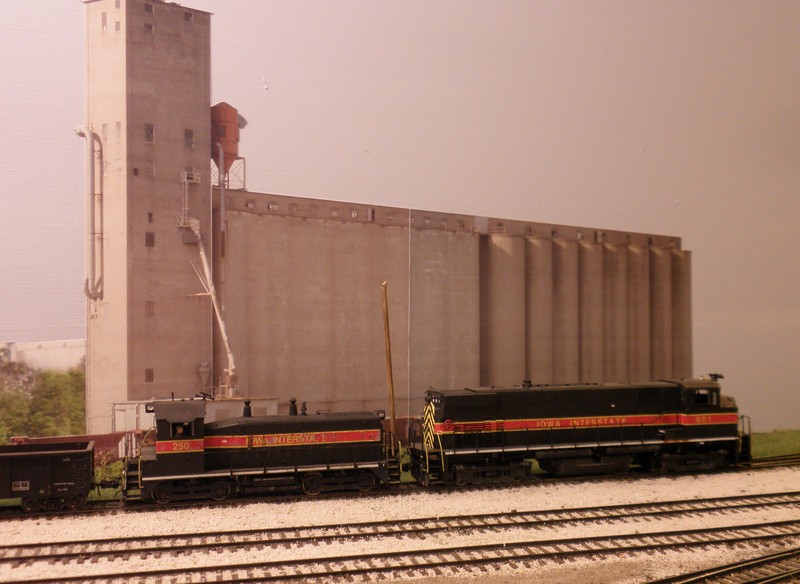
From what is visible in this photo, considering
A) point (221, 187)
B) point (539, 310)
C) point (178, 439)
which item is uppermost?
point (221, 187)

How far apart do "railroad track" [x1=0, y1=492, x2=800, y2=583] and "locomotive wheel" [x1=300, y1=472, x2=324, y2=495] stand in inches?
101

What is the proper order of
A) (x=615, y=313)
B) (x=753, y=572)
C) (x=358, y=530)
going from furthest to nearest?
1. (x=615, y=313)
2. (x=358, y=530)
3. (x=753, y=572)

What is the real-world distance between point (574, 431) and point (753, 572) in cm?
661

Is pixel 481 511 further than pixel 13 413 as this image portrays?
No

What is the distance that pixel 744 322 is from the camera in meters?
28.9

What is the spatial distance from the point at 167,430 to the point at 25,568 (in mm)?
3956

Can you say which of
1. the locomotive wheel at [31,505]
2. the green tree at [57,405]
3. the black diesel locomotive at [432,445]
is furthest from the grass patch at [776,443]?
the green tree at [57,405]

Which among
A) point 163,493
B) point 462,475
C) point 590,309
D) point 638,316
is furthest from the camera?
point 638,316

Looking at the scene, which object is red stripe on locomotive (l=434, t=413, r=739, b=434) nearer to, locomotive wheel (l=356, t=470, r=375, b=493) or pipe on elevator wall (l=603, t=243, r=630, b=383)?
locomotive wheel (l=356, t=470, r=375, b=493)

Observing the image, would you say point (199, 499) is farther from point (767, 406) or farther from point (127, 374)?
point (767, 406)

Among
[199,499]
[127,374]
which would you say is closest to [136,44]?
[127,374]

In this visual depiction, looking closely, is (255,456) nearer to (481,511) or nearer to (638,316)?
(481,511)

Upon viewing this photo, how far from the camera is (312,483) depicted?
50.5 feet

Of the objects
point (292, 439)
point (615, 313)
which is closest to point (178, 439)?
point (292, 439)
